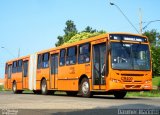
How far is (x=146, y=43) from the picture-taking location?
20.8 meters

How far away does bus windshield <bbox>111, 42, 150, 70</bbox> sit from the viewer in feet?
63.6

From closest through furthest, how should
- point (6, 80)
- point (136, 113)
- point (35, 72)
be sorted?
point (136, 113)
point (35, 72)
point (6, 80)

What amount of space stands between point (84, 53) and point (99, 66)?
1835 millimetres

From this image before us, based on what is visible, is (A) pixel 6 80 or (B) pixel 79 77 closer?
(B) pixel 79 77

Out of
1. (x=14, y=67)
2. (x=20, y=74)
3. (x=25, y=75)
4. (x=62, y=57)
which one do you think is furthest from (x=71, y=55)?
(x=14, y=67)

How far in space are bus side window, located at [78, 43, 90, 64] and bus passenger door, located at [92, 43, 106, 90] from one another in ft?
2.26

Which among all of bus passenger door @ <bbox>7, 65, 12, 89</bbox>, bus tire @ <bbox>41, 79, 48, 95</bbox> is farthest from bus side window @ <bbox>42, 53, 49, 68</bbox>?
bus passenger door @ <bbox>7, 65, 12, 89</bbox>

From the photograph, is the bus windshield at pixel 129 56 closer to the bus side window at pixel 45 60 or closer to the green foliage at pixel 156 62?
the bus side window at pixel 45 60

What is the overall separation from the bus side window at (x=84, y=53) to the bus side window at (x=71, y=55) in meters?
0.62

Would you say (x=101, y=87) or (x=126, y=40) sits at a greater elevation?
(x=126, y=40)

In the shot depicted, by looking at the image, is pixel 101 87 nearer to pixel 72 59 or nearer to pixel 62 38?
pixel 72 59

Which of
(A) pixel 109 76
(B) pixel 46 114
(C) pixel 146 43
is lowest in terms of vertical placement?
(B) pixel 46 114

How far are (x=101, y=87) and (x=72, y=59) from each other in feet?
12.7

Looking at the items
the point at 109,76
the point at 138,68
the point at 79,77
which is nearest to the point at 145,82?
the point at 138,68
